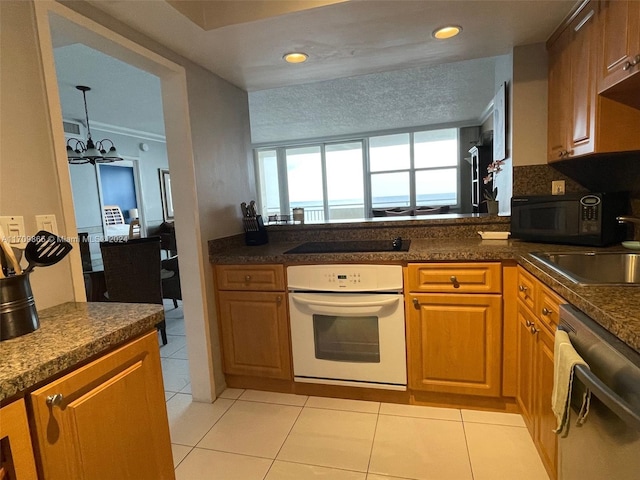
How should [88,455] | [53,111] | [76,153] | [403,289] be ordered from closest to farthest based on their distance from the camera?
[88,455] → [53,111] → [403,289] → [76,153]

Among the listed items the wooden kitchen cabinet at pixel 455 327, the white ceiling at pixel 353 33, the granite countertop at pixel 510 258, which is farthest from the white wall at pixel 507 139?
the wooden kitchen cabinet at pixel 455 327

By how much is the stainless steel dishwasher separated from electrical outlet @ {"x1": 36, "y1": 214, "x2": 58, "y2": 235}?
1.71m

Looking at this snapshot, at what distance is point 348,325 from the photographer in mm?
2043

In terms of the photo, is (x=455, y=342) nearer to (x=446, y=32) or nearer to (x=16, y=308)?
(x=446, y=32)

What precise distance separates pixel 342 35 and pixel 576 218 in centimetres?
151

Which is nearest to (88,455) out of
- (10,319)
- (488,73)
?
(10,319)

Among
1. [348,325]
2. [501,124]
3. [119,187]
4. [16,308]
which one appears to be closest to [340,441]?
[348,325]

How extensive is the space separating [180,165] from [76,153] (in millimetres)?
2431

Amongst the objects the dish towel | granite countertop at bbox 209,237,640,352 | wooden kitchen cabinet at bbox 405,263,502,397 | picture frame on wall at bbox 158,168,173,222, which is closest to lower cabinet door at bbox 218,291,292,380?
granite countertop at bbox 209,237,640,352

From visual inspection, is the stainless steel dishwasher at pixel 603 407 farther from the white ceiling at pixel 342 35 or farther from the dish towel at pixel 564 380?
the white ceiling at pixel 342 35

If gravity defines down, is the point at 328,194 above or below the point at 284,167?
below

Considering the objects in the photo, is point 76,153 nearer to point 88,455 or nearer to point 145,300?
point 145,300

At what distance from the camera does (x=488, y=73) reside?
3869mm

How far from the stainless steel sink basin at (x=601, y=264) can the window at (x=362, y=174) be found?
17.8 ft
